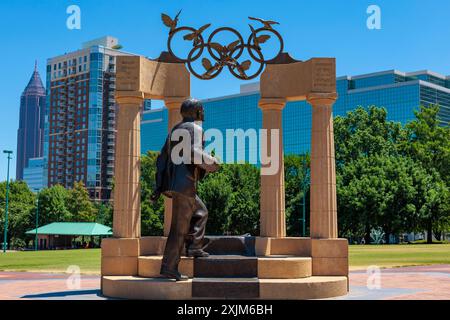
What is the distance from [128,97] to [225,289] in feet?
22.9

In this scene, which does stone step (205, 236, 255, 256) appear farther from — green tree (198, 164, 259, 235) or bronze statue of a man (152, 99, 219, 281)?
green tree (198, 164, 259, 235)

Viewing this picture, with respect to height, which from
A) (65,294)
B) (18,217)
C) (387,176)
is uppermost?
(387,176)

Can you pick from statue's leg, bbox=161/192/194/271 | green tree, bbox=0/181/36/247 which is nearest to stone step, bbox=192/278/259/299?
statue's leg, bbox=161/192/194/271

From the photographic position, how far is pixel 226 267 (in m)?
14.6

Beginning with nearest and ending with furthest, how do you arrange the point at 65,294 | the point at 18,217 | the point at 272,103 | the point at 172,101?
the point at 65,294
the point at 172,101
the point at 272,103
the point at 18,217

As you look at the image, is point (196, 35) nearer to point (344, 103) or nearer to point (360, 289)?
→ point (360, 289)

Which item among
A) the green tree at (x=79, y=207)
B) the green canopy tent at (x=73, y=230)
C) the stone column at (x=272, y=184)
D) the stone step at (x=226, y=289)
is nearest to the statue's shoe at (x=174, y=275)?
the stone step at (x=226, y=289)

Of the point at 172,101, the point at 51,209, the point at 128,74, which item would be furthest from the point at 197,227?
the point at 51,209

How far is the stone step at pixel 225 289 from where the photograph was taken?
532 inches

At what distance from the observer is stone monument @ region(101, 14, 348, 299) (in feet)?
46.2

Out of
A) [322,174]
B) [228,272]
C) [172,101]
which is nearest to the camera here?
[228,272]

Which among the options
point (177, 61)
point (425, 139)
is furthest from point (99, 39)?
point (177, 61)

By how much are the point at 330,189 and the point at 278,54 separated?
5021mm
